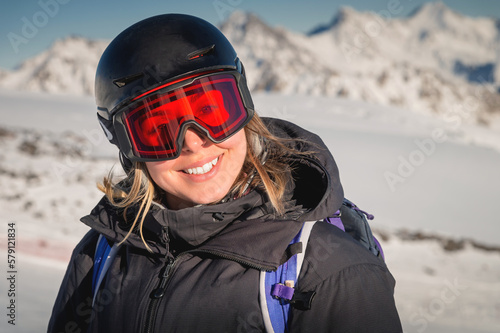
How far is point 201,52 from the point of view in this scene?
148 cm

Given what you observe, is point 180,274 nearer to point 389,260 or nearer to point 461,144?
point 389,260

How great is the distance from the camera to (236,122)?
4.83 feet

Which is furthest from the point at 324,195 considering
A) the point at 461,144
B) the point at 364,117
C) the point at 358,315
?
the point at 364,117

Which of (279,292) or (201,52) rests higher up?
(201,52)

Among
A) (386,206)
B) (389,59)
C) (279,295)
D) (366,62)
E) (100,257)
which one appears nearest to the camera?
(279,295)

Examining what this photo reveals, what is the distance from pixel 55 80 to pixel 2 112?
2477 inches

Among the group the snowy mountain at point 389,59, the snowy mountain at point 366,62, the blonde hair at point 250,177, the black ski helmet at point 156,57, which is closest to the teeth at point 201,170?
the blonde hair at point 250,177

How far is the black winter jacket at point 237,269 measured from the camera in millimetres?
1104

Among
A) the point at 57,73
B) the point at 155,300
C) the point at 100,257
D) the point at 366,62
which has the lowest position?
the point at 155,300

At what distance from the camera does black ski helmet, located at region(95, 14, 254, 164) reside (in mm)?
1407

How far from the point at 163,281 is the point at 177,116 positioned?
559 mm

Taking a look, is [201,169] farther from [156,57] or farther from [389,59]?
[389,59]

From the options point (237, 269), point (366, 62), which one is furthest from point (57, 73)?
point (237, 269)

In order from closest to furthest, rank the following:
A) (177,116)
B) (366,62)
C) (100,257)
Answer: (177,116) < (100,257) < (366,62)
